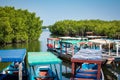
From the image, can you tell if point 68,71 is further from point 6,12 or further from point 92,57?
point 6,12

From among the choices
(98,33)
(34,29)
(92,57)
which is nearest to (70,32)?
(98,33)

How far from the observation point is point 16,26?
2140 inches

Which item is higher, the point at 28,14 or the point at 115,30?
the point at 28,14

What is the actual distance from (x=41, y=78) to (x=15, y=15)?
45.6 meters

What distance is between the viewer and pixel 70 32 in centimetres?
9962

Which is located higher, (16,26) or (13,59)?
(16,26)

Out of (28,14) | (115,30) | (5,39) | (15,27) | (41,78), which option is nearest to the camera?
(41,78)

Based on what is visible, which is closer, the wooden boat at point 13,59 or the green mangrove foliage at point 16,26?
the wooden boat at point 13,59

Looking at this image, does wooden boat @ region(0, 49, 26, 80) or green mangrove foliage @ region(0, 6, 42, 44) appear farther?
green mangrove foliage @ region(0, 6, 42, 44)

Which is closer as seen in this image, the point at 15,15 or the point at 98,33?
the point at 15,15

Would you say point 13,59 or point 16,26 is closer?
point 13,59

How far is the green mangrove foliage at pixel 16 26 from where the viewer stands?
49.8 metres

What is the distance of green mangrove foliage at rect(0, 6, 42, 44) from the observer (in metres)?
49.8

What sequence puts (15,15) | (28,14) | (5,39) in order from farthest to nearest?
1. (28,14)
2. (15,15)
3. (5,39)
